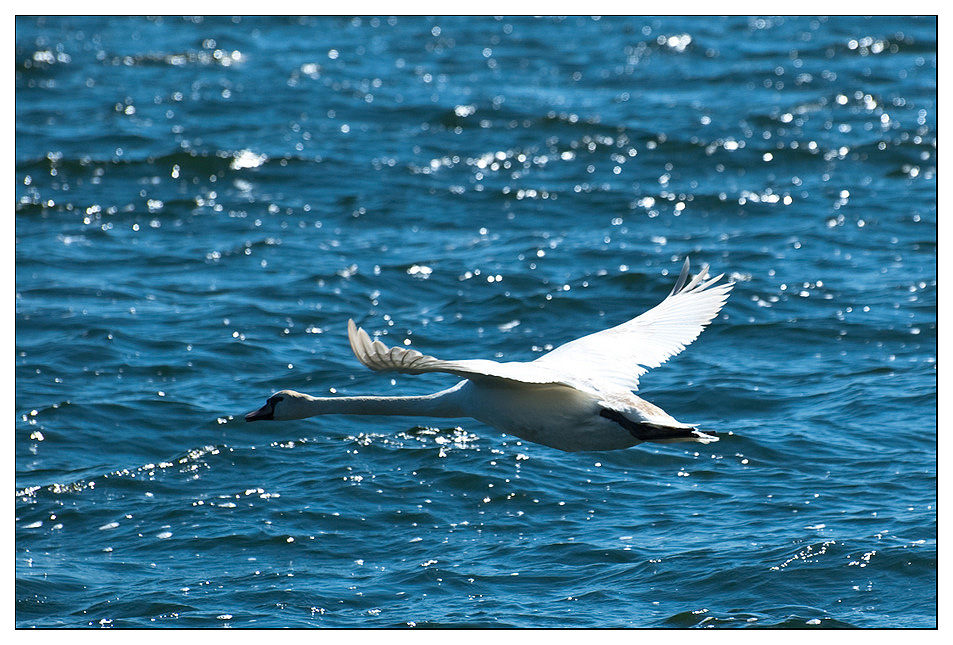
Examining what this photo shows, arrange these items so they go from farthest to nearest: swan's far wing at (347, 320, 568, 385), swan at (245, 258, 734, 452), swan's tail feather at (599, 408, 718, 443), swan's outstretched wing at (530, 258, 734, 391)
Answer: swan's outstretched wing at (530, 258, 734, 391) < swan's tail feather at (599, 408, 718, 443) < swan at (245, 258, 734, 452) < swan's far wing at (347, 320, 568, 385)

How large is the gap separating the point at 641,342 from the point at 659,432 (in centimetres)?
164

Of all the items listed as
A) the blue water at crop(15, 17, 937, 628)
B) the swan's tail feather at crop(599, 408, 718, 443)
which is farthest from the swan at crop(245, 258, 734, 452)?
the blue water at crop(15, 17, 937, 628)

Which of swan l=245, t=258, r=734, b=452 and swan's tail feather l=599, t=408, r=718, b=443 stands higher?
swan l=245, t=258, r=734, b=452

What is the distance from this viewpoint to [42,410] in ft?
38.3

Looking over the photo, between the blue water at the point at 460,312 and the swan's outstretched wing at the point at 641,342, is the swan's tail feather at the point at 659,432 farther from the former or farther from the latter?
the blue water at the point at 460,312

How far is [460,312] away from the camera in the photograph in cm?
1369

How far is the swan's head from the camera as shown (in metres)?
7.69

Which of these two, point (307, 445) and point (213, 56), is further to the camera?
point (213, 56)

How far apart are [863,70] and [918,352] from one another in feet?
34.0

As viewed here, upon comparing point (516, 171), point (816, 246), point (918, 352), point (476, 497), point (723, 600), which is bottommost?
point (723, 600)

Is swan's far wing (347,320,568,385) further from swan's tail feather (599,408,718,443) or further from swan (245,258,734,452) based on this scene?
swan's tail feather (599,408,718,443)

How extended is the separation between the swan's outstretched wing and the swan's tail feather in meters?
0.57

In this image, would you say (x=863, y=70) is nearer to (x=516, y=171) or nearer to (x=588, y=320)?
(x=516, y=171)
